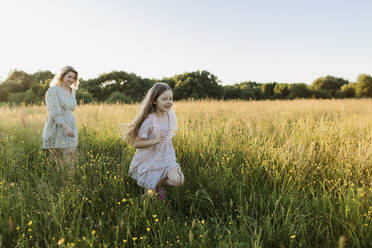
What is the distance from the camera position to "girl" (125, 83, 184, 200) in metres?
2.40

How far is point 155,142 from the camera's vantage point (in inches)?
91.4

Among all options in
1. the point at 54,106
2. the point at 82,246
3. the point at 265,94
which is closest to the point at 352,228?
the point at 82,246

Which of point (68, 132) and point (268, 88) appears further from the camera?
point (268, 88)

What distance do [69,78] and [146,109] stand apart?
1630 millimetres

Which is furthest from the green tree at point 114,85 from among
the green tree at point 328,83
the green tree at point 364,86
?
the green tree at point 328,83

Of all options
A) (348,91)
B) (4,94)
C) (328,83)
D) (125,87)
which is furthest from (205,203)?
(328,83)

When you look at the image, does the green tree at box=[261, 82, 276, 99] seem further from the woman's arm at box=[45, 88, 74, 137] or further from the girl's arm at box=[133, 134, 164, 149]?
the girl's arm at box=[133, 134, 164, 149]

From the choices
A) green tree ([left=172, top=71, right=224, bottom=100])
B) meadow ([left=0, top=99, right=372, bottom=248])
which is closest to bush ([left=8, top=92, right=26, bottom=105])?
green tree ([left=172, top=71, right=224, bottom=100])

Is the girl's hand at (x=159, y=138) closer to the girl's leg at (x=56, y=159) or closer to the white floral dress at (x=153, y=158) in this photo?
the white floral dress at (x=153, y=158)

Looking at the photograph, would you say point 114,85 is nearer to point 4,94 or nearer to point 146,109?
point 4,94

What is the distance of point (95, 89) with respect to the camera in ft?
88.2

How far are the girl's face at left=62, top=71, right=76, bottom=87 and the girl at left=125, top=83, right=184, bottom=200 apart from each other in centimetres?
154

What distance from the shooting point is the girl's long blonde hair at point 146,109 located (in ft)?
8.04

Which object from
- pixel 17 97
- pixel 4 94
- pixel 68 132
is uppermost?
pixel 4 94
